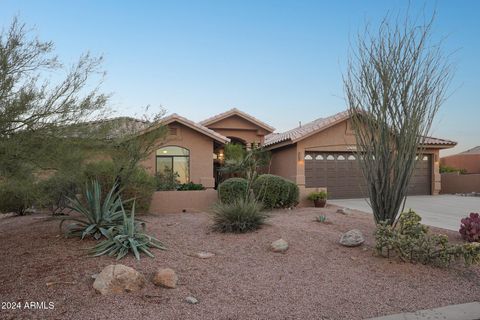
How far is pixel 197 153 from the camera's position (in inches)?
662

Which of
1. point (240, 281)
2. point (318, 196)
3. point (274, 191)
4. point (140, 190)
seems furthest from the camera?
point (318, 196)

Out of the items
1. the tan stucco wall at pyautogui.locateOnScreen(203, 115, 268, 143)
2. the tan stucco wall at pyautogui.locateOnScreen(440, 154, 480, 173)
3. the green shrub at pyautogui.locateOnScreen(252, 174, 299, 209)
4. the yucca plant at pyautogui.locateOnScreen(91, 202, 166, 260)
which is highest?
the tan stucco wall at pyautogui.locateOnScreen(203, 115, 268, 143)

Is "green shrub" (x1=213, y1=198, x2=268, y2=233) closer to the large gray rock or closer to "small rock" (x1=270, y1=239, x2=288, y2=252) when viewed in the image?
"small rock" (x1=270, y1=239, x2=288, y2=252)

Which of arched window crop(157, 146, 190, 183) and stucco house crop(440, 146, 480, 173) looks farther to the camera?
stucco house crop(440, 146, 480, 173)

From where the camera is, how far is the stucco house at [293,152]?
1670cm

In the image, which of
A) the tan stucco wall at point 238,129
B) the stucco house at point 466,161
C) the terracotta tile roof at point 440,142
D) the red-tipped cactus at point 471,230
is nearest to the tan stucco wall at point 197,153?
the tan stucco wall at point 238,129

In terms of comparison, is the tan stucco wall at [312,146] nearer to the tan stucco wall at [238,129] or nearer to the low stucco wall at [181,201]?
the tan stucco wall at [238,129]

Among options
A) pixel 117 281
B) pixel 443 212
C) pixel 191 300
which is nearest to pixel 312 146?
pixel 443 212

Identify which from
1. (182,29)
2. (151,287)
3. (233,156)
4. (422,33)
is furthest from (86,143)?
(233,156)

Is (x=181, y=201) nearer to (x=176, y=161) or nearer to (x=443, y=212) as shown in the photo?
(x=176, y=161)

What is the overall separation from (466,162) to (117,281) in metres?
32.3

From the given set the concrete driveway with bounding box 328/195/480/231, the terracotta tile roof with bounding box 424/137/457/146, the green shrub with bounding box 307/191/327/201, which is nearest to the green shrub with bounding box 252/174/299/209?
the green shrub with bounding box 307/191/327/201

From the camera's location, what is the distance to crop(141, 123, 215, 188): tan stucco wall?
16547 mm

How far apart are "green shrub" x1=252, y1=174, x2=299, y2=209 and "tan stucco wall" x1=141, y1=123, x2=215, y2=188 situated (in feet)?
15.6
